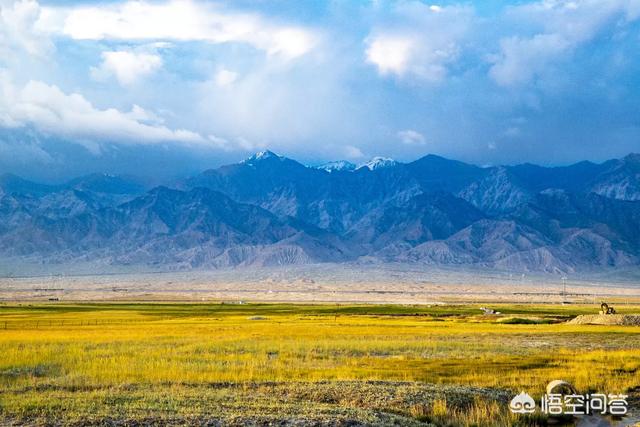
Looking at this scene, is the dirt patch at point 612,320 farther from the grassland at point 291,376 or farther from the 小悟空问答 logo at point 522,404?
the 小悟空问答 logo at point 522,404

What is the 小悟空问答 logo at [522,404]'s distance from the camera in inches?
1006

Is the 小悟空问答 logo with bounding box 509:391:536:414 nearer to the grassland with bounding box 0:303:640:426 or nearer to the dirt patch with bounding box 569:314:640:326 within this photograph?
the grassland with bounding box 0:303:640:426

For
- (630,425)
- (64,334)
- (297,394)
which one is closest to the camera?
(630,425)

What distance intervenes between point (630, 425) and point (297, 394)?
11.7 m

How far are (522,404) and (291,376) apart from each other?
34.6 ft

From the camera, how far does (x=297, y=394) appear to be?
1063 inches

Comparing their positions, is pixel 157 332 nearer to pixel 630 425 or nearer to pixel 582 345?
pixel 582 345

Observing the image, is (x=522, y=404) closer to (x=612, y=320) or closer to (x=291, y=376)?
(x=291, y=376)

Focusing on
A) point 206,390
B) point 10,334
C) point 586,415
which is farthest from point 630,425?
point 10,334

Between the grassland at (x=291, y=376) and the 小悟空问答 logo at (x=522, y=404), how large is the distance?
13.9 inches

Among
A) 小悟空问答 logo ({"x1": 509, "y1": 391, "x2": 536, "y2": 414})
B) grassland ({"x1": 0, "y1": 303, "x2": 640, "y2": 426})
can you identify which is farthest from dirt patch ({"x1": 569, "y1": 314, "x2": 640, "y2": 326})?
小悟空问答 logo ({"x1": 509, "y1": 391, "x2": 536, "y2": 414})

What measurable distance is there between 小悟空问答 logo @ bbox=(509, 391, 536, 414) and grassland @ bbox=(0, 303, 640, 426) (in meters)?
0.35

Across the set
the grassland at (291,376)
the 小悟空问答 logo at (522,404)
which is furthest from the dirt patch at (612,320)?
the 小悟空问答 logo at (522,404)

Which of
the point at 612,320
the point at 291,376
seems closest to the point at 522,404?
the point at 291,376
